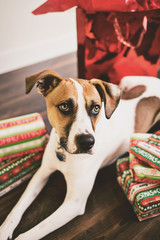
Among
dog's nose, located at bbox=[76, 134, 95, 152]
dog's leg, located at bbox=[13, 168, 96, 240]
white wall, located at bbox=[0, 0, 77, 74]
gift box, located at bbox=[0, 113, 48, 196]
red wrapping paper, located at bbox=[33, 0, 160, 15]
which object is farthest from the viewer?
white wall, located at bbox=[0, 0, 77, 74]

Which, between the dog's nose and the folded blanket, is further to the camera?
the folded blanket

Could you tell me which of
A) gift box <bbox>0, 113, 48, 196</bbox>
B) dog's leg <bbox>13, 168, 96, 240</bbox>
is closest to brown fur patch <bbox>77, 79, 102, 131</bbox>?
dog's leg <bbox>13, 168, 96, 240</bbox>

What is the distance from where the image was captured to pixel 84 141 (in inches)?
41.4

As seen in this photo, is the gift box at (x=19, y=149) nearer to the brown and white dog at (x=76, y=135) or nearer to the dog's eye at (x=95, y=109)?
the brown and white dog at (x=76, y=135)

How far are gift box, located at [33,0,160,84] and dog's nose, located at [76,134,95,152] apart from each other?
1063mm

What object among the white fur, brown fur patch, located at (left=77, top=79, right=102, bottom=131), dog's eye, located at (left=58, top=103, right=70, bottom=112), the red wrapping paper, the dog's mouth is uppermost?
the red wrapping paper

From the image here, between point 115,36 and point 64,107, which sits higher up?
point 115,36

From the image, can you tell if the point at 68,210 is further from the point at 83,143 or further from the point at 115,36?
the point at 115,36

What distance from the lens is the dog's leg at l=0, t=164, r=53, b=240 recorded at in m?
1.19

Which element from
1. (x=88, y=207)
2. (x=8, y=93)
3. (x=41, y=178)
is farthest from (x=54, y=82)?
(x=8, y=93)

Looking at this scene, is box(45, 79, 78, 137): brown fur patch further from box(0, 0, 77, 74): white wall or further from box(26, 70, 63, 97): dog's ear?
box(0, 0, 77, 74): white wall

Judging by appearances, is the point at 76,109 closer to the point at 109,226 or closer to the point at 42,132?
the point at 42,132

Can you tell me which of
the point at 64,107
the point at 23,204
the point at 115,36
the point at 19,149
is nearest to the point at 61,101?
the point at 64,107

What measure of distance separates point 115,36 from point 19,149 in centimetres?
125
